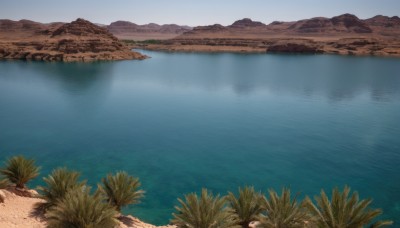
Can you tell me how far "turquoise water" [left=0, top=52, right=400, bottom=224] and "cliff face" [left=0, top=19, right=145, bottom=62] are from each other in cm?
3534

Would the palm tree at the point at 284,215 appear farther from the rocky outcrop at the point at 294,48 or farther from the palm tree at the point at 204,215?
the rocky outcrop at the point at 294,48

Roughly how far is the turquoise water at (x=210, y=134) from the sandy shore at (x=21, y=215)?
3.12 meters

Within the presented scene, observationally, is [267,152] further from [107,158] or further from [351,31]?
[351,31]

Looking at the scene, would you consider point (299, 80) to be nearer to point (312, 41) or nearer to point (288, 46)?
point (288, 46)

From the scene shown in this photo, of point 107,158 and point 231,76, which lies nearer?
point 107,158

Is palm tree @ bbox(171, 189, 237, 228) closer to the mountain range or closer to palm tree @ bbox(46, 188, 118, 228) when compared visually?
palm tree @ bbox(46, 188, 118, 228)

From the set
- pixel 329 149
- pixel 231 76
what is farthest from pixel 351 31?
pixel 329 149

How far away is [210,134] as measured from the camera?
27.8 m

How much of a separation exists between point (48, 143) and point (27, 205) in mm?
13216

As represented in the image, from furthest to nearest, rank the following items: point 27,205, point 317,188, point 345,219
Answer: point 317,188 < point 27,205 < point 345,219

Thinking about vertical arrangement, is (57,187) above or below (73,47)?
below

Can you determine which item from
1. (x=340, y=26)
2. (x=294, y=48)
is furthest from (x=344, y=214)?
(x=340, y=26)

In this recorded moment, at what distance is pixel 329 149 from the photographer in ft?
78.8

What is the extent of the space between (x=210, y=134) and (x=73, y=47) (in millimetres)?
74524
